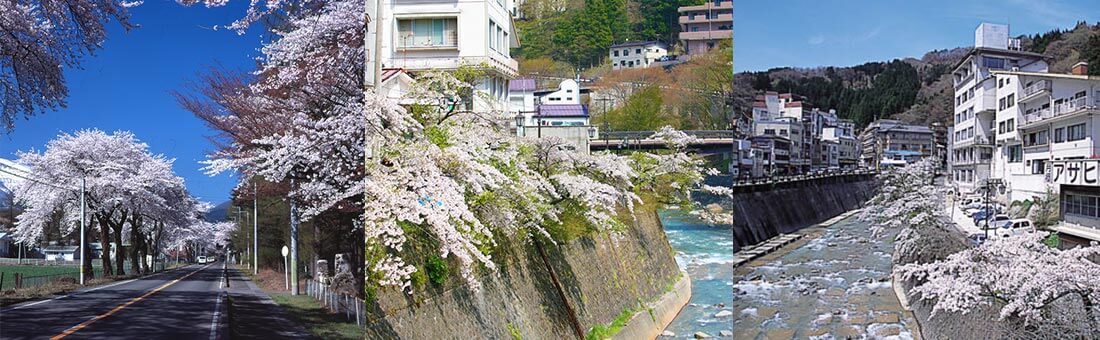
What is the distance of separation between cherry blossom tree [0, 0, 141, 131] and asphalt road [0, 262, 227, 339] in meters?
0.63

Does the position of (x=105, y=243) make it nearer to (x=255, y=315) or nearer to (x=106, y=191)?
(x=106, y=191)

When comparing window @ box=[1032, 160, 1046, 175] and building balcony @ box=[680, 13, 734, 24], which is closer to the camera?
window @ box=[1032, 160, 1046, 175]

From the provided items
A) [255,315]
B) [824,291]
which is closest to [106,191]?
[255,315]

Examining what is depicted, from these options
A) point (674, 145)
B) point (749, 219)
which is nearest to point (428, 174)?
point (674, 145)

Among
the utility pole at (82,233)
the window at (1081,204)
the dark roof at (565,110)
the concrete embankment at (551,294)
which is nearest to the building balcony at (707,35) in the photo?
the dark roof at (565,110)

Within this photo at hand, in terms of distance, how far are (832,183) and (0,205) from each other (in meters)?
3.84

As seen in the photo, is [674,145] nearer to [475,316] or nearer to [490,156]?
[490,156]

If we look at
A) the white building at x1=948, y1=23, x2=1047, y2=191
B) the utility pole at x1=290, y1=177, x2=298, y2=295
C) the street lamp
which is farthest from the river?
the utility pole at x1=290, y1=177, x2=298, y2=295

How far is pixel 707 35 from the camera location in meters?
4.48

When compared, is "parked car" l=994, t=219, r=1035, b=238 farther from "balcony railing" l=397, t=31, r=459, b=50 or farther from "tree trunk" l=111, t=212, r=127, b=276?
"tree trunk" l=111, t=212, r=127, b=276

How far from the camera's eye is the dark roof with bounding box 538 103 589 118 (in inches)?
159

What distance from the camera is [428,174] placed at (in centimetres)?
355

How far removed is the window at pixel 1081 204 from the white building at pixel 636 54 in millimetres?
1976

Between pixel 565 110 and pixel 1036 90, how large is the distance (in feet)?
7.27
